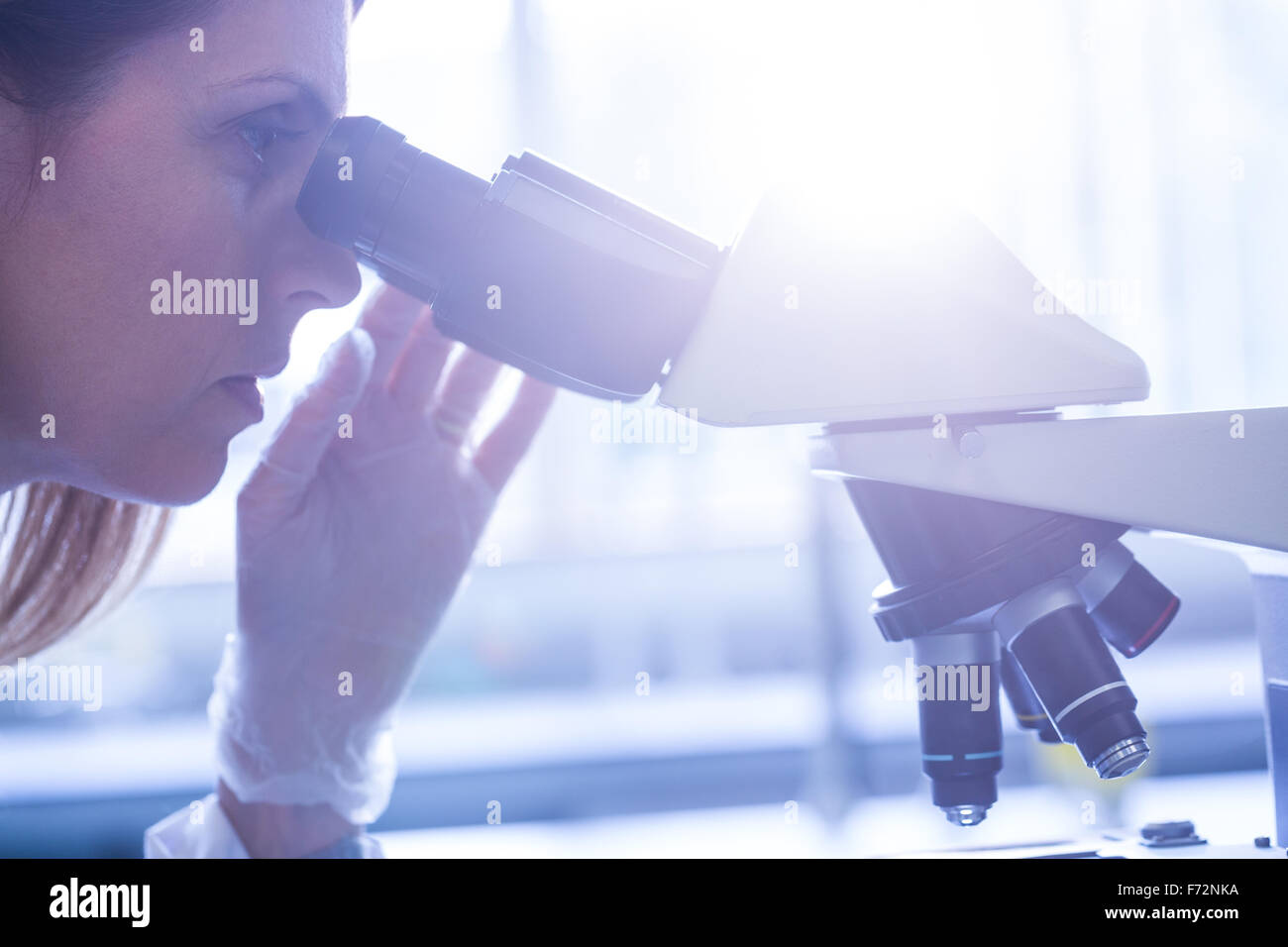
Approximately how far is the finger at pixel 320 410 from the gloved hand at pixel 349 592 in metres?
0.03

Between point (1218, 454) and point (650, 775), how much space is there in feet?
5.36

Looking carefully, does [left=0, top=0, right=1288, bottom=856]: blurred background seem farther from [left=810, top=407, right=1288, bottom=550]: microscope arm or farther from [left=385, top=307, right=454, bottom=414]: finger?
[left=810, top=407, right=1288, bottom=550]: microscope arm

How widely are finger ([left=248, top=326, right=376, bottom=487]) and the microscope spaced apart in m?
0.28

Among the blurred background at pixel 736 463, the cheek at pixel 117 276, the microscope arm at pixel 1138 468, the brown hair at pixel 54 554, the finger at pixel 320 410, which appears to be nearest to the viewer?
the microscope arm at pixel 1138 468

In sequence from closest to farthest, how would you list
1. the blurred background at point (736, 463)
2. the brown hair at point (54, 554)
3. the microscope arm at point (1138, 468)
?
the microscope arm at point (1138, 468), the brown hair at point (54, 554), the blurred background at point (736, 463)

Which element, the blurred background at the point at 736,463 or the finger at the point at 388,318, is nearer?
the finger at the point at 388,318

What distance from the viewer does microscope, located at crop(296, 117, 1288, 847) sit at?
45 centimetres

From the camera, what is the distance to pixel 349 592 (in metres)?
0.85

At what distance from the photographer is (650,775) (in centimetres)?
191

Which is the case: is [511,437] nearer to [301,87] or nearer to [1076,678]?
[301,87]

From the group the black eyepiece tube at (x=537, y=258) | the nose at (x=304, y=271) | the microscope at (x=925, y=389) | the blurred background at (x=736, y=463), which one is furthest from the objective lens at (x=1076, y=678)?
the blurred background at (x=736, y=463)

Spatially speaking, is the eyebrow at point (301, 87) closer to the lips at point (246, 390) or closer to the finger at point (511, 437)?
the lips at point (246, 390)

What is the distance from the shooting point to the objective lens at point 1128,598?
0.49 meters
